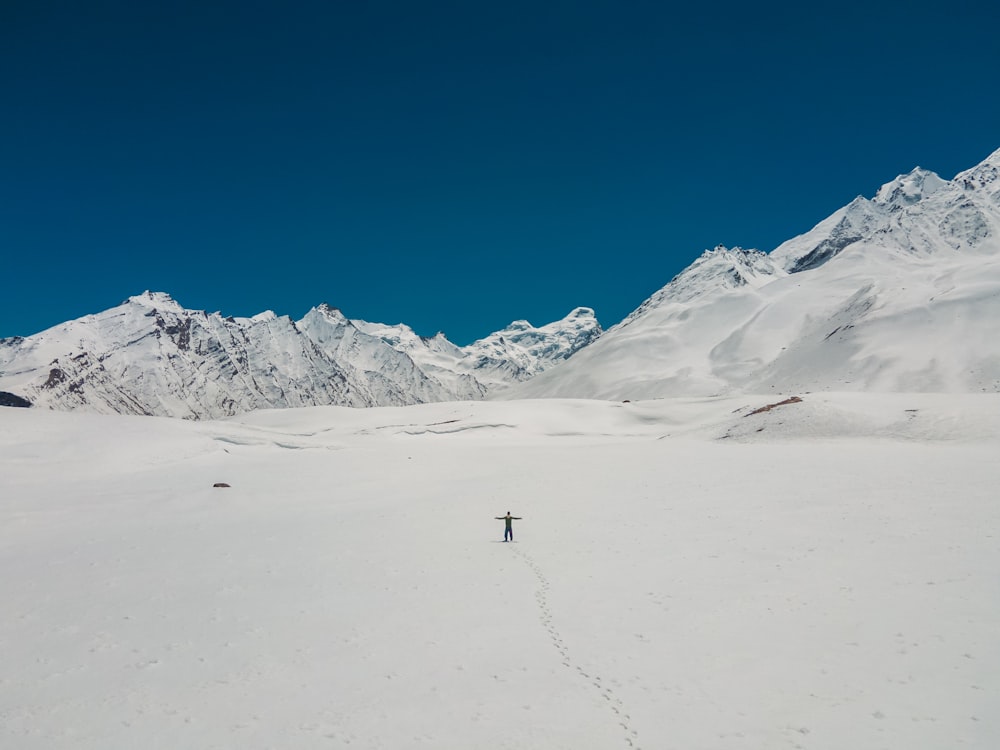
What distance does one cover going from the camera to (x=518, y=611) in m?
15.6

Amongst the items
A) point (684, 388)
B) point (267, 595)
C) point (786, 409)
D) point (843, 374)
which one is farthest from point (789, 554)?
point (684, 388)

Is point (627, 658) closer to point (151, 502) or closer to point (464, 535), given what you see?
point (464, 535)

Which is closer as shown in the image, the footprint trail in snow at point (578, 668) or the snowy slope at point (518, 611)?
the footprint trail in snow at point (578, 668)

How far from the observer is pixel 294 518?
2822cm

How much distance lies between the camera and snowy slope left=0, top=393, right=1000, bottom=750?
1055 cm

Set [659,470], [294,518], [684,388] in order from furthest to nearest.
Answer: [684,388] < [659,470] < [294,518]

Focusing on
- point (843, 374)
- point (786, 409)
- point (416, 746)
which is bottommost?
point (416, 746)

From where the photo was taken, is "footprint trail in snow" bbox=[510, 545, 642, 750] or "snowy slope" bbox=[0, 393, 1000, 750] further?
"snowy slope" bbox=[0, 393, 1000, 750]

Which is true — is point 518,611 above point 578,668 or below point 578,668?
above

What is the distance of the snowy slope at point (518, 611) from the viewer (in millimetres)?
10555

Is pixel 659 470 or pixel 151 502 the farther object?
pixel 659 470

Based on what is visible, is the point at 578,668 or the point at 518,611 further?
the point at 518,611

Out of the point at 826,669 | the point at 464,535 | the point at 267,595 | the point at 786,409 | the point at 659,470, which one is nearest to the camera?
the point at 826,669

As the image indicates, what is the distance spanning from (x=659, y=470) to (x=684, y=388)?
159 m
